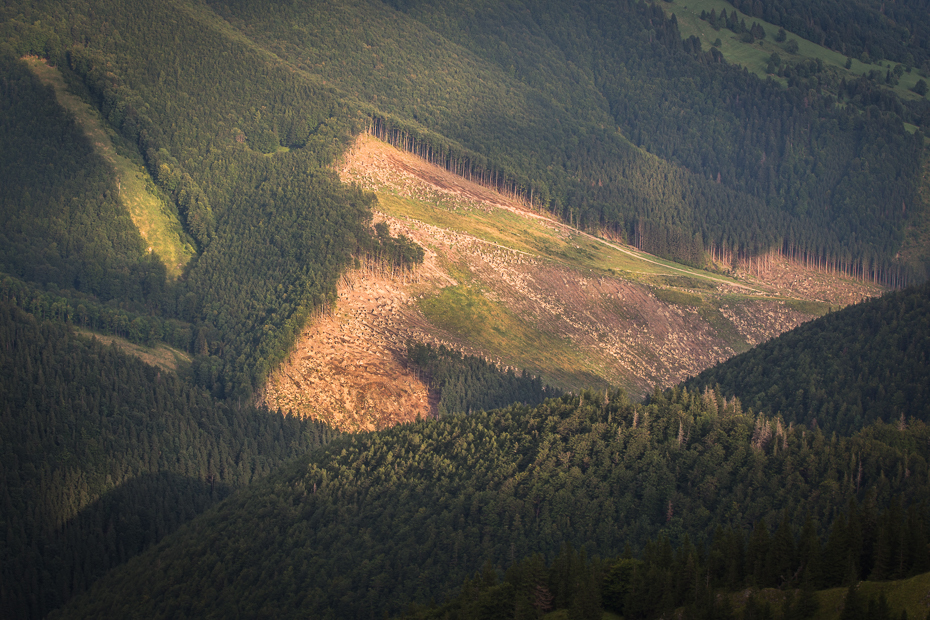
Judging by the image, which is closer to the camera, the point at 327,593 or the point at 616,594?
the point at 616,594

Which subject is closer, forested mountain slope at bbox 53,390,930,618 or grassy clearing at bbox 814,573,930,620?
grassy clearing at bbox 814,573,930,620

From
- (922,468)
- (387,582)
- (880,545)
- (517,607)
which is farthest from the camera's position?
(387,582)

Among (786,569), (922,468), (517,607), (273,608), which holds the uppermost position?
(922,468)

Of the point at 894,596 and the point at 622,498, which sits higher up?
the point at 894,596

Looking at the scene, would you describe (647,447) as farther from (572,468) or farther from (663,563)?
(663,563)

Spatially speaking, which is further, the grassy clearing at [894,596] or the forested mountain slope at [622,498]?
the forested mountain slope at [622,498]

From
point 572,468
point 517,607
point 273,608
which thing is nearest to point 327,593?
point 273,608

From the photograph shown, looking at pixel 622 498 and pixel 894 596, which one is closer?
pixel 894 596

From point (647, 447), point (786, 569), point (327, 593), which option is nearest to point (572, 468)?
point (647, 447)

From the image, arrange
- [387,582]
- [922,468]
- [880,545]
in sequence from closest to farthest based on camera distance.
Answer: [880,545] → [922,468] → [387,582]

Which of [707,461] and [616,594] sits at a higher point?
[707,461]
